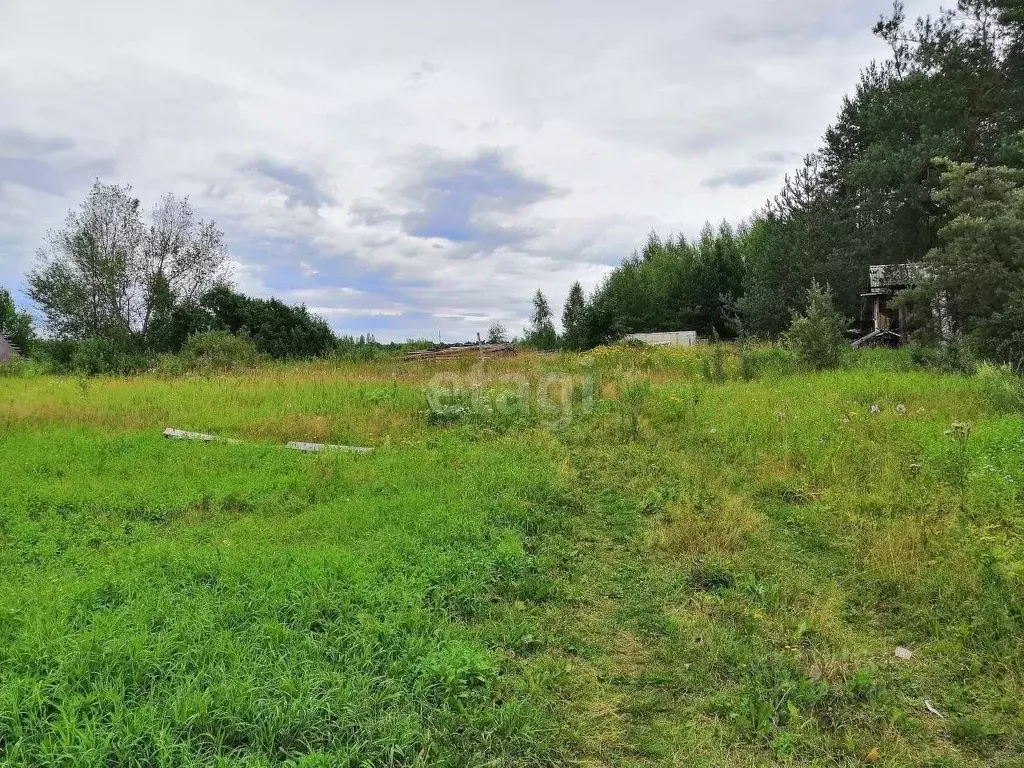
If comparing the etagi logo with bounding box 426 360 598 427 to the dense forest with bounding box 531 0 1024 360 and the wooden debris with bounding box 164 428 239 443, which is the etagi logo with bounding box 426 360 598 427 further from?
the dense forest with bounding box 531 0 1024 360

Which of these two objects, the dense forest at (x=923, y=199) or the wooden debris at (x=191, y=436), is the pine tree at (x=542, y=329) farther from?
the wooden debris at (x=191, y=436)

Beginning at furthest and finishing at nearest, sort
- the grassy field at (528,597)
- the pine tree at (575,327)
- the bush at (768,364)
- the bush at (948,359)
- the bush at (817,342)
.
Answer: the pine tree at (575,327) → the bush at (817,342) → the bush at (768,364) → the bush at (948,359) → the grassy field at (528,597)

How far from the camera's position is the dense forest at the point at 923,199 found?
458 inches

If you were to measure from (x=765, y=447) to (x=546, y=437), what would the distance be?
101 inches

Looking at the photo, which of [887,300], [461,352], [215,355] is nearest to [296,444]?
[215,355]

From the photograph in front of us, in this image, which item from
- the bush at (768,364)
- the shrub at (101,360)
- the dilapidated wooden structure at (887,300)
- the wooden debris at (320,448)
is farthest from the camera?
the dilapidated wooden structure at (887,300)

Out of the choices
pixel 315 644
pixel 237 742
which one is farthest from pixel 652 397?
pixel 237 742

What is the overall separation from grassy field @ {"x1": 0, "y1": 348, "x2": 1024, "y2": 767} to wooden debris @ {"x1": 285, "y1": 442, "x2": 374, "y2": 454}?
0.25 metres

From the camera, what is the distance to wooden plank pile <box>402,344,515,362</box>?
62.4 feet

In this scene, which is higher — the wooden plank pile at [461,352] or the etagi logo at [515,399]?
the wooden plank pile at [461,352]

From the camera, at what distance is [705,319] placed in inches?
1353

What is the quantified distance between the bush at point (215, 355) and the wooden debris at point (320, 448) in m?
10.6

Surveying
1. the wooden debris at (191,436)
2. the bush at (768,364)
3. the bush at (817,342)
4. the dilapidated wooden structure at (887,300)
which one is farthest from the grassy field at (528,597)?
the dilapidated wooden structure at (887,300)

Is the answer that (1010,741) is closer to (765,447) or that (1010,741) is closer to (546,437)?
Result: (765,447)
